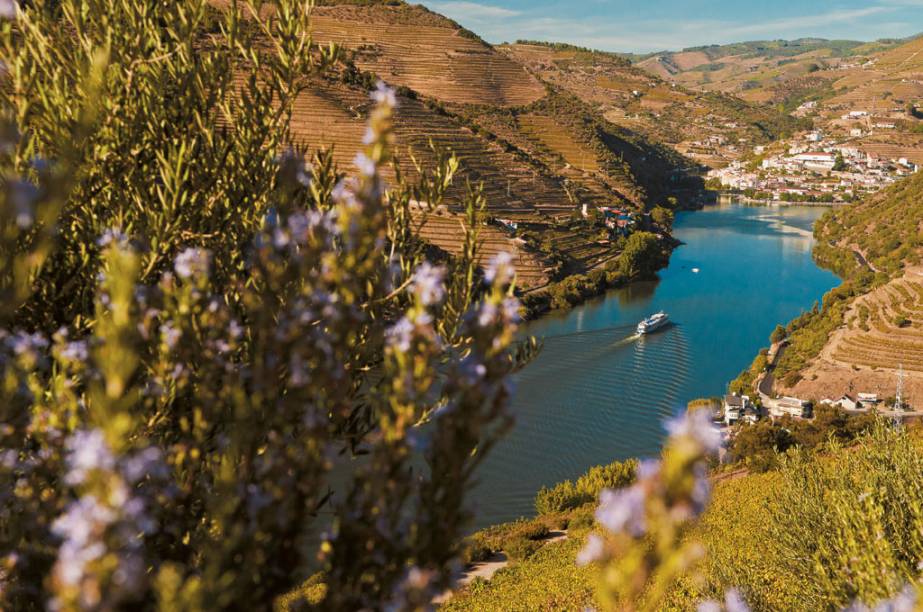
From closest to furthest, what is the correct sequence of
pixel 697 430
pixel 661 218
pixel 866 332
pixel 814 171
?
1. pixel 697 430
2. pixel 866 332
3. pixel 661 218
4. pixel 814 171

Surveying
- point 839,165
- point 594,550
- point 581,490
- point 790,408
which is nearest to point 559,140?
point 790,408

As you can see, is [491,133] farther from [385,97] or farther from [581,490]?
[385,97]

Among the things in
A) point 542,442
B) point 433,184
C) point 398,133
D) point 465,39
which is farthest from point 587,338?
point 465,39

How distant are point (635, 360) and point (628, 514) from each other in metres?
38.9

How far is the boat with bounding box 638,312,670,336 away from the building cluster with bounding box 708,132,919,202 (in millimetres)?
83719

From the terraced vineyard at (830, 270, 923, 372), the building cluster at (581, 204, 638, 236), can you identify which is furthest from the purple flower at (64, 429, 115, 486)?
the building cluster at (581, 204, 638, 236)

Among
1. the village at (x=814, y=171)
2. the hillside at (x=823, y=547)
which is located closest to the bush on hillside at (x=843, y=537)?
the hillside at (x=823, y=547)

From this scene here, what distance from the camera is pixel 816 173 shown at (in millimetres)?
126000

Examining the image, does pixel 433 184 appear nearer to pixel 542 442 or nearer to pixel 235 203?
pixel 235 203

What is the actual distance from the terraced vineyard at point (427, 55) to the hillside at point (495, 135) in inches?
8.2

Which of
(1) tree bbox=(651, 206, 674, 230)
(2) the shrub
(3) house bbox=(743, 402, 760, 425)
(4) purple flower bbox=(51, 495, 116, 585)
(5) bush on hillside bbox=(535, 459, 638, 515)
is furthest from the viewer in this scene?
(1) tree bbox=(651, 206, 674, 230)

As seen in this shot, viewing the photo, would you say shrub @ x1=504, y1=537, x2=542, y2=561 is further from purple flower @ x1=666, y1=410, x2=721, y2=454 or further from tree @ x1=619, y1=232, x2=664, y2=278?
tree @ x1=619, y1=232, x2=664, y2=278

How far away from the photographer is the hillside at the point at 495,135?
56572 mm

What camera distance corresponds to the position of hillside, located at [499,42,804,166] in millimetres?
164375
